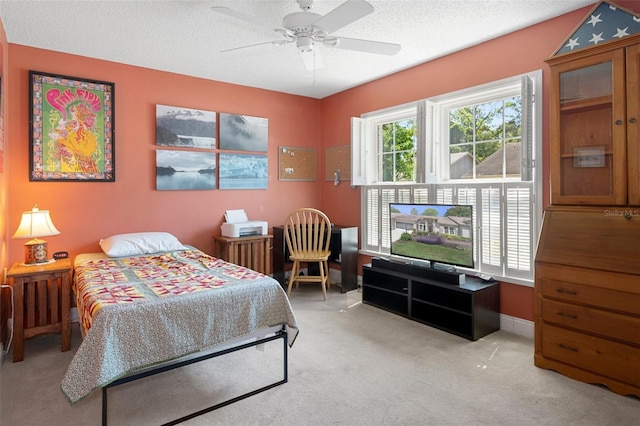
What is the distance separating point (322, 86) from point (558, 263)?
333 cm

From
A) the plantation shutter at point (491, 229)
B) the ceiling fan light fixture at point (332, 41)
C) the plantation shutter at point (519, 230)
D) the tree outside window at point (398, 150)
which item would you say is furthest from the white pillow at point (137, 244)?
the plantation shutter at point (519, 230)

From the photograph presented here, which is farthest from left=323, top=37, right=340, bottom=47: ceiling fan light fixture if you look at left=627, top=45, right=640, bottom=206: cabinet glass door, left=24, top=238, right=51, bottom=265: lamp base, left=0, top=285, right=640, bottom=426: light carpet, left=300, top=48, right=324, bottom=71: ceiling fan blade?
left=24, top=238, right=51, bottom=265: lamp base

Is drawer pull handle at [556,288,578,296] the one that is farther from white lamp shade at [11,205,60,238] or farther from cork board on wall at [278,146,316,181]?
white lamp shade at [11,205,60,238]

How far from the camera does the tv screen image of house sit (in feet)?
10.7

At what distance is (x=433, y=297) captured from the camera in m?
3.44

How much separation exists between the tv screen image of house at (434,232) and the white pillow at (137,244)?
2.17 m

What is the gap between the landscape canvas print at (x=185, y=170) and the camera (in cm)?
405

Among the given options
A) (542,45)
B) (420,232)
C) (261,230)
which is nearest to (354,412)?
(420,232)

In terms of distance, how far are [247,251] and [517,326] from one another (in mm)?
2763

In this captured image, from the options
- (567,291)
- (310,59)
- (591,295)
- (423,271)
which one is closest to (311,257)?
(423,271)

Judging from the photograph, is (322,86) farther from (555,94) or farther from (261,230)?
(555,94)

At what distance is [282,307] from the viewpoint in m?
2.39

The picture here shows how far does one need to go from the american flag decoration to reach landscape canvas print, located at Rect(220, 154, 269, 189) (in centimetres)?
328

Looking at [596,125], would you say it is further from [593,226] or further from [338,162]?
[338,162]
